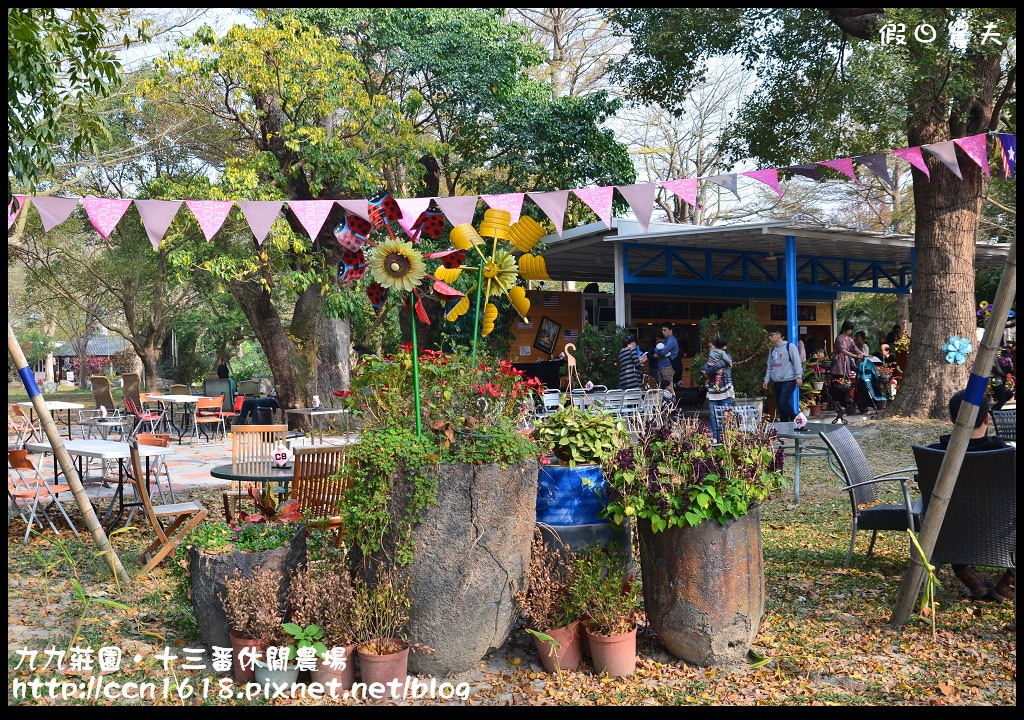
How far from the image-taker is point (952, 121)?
1201 centimetres

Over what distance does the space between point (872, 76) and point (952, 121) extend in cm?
207

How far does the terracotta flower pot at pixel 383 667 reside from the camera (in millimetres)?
3521

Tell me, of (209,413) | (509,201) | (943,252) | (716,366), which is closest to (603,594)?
(509,201)

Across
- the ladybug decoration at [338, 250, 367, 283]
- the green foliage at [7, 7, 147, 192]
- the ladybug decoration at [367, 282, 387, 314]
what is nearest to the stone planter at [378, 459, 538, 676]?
the ladybug decoration at [367, 282, 387, 314]

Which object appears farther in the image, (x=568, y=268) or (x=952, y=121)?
(x=568, y=268)

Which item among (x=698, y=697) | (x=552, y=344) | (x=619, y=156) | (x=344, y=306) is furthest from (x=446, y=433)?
(x=552, y=344)

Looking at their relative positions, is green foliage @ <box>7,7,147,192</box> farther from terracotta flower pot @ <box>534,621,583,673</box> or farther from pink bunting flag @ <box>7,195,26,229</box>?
terracotta flower pot @ <box>534,621,583,673</box>

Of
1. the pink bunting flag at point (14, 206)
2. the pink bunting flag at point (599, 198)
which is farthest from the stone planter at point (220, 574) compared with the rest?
the pink bunting flag at point (599, 198)

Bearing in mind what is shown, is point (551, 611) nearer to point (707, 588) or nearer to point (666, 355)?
point (707, 588)

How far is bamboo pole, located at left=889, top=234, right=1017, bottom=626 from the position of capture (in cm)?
391

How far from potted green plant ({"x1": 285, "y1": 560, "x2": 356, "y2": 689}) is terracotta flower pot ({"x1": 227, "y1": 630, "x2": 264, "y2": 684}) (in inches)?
7.5

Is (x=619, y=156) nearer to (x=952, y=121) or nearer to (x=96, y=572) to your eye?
(x=952, y=121)

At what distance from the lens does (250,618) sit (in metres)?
3.71

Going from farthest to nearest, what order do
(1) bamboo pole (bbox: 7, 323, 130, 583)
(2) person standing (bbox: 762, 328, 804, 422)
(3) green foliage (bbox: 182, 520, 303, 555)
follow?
(2) person standing (bbox: 762, 328, 804, 422) < (1) bamboo pole (bbox: 7, 323, 130, 583) < (3) green foliage (bbox: 182, 520, 303, 555)
